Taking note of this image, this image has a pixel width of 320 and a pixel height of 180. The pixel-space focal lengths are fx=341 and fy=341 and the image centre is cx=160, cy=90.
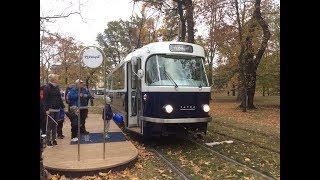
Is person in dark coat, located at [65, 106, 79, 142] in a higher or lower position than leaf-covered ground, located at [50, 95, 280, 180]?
higher

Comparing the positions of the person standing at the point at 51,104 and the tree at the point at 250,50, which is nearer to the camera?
the person standing at the point at 51,104

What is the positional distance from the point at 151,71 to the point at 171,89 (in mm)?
947

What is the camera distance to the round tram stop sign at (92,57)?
8.04m

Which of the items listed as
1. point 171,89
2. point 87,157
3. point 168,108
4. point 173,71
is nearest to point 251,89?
point 173,71

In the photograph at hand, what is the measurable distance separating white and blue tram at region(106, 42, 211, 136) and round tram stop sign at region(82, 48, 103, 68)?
2.09 m

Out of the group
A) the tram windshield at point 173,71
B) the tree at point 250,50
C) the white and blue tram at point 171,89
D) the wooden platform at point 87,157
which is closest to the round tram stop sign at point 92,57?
the white and blue tram at point 171,89

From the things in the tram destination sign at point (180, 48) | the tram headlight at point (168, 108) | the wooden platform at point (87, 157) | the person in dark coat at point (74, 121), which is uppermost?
the tram destination sign at point (180, 48)

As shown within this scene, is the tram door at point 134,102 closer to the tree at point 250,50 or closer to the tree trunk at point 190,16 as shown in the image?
the tree trunk at point 190,16

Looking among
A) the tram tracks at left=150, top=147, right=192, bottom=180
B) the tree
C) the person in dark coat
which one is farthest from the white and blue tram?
the tree

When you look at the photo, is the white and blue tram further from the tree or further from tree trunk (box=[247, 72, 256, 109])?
tree trunk (box=[247, 72, 256, 109])

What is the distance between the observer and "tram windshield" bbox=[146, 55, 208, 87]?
1034 centimetres

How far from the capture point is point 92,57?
8070mm

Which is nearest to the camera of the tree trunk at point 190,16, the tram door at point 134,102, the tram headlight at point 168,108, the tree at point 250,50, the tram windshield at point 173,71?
the tram headlight at point 168,108
